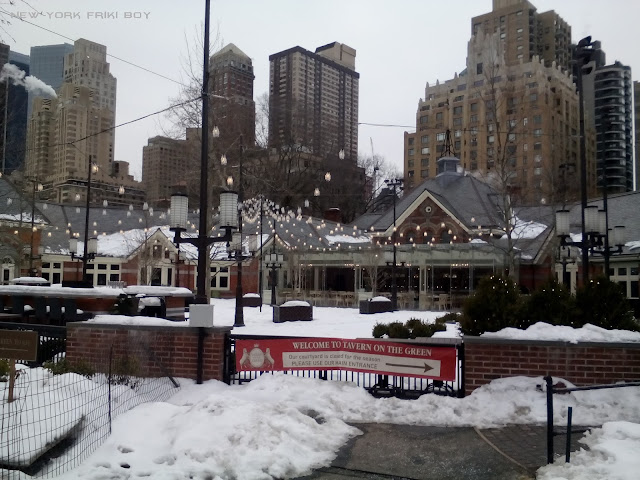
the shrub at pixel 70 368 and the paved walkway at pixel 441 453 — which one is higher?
the shrub at pixel 70 368

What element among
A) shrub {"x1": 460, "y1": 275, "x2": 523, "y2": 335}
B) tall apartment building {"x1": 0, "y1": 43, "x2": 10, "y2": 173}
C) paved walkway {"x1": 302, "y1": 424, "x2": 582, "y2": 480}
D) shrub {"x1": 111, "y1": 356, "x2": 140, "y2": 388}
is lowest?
paved walkway {"x1": 302, "y1": 424, "x2": 582, "y2": 480}

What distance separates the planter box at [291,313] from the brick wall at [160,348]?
12123 millimetres

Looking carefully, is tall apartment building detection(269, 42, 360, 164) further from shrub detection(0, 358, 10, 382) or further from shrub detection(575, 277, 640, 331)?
shrub detection(0, 358, 10, 382)

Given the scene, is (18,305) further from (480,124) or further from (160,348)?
(480,124)

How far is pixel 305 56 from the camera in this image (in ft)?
383

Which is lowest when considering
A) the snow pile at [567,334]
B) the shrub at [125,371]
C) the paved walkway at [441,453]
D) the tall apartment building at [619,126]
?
the paved walkway at [441,453]

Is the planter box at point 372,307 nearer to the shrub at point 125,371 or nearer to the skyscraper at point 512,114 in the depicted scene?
the skyscraper at point 512,114

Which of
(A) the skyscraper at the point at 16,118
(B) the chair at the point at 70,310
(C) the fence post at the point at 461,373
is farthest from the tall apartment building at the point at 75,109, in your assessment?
(C) the fence post at the point at 461,373

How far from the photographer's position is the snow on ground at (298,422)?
5832mm

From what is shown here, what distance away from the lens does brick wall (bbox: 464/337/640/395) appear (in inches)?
330

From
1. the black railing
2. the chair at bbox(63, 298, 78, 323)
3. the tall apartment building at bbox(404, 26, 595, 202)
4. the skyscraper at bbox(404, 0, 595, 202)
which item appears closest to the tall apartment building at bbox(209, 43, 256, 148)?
the skyscraper at bbox(404, 0, 595, 202)

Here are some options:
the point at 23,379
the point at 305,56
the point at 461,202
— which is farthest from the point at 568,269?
the point at 305,56

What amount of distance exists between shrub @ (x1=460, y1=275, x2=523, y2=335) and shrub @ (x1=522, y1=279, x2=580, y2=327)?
8.3 inches

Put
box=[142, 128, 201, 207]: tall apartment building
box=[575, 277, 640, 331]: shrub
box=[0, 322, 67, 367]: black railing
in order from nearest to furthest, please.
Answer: box=[575, 277, 640, 331]: shrub < box=[0, 322, 67, 367]: black railing < box=[142, 128, 201, 207]: tall apartment building
